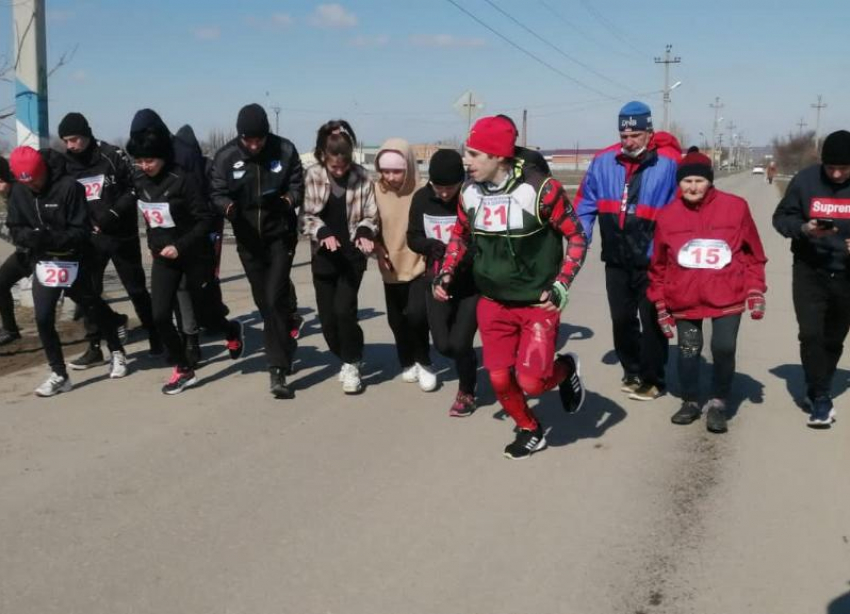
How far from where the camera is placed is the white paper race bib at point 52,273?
21.5 feet

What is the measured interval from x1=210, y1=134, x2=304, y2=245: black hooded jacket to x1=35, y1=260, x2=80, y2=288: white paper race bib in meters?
1.22

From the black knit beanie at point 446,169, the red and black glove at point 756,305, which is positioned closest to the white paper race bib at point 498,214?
the black knit beanie at point 446,169

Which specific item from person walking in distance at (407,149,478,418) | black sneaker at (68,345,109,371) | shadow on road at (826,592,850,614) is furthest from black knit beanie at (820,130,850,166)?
black sneaker at (68,345,109,371)

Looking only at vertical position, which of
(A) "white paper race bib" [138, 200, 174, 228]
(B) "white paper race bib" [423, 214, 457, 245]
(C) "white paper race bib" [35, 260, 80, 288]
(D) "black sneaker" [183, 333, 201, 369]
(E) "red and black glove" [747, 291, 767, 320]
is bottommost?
(D) "black sneaker" [183, 333, 201, 369]

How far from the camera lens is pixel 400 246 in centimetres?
661

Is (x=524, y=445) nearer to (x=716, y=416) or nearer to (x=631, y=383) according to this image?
(x=716, y=416)

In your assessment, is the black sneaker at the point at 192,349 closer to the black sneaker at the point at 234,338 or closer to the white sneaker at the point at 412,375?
the black sneaker at the point at 234,338

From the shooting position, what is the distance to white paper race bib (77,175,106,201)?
739 cm

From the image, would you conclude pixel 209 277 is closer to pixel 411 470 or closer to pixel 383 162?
pixel 383 162

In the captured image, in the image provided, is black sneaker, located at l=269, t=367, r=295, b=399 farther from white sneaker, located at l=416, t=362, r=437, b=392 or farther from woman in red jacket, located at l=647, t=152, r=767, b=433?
woman in red jacket, located at l=647, t=152, r=767, b=433

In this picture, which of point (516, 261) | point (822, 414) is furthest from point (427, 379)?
point (822, 414)

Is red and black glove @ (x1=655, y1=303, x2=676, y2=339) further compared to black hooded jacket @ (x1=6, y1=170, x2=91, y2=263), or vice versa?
black hooded jacket @ (x1=6, y1=170, x2=91, y2=263)

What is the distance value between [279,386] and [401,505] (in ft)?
7.42

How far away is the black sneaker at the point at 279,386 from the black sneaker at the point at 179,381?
640mm
